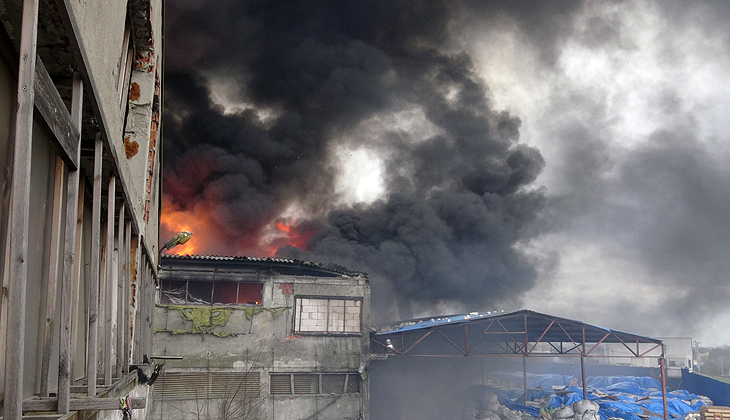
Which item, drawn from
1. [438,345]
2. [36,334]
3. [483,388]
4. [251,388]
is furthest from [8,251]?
[483,388]

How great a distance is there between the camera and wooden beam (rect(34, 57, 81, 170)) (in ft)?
5.65

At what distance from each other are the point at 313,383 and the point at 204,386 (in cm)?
352

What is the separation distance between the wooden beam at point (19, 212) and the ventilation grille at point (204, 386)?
16.5 meters

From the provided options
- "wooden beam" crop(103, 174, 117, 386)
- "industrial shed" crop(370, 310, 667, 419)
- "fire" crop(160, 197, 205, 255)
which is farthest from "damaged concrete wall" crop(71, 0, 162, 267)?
"fire" crop(160, 197, 205, 255)

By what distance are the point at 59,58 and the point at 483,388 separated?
25.1 m

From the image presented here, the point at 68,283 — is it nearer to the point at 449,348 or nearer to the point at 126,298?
the point at 126,298

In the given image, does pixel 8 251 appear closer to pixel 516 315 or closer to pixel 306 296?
pixel 306 296

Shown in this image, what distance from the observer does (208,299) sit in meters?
18.3

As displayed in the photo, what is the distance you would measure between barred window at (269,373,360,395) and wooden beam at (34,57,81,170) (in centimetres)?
1644

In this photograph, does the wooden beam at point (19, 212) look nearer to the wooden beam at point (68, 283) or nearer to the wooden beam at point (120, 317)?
the wooden beam at point (68, 283)

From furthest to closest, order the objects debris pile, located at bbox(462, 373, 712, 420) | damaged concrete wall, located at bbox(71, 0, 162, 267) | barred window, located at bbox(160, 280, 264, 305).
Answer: debris pile, located at bbox(462, 373, 712, 420), barred window, located at bbox(160, 280, 264, 305), damaged concrete wall, located at bbox(71, 0, 162, 267)

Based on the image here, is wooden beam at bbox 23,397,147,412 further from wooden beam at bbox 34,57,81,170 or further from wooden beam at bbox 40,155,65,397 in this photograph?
wooden beam at bbox 34,57,81,170

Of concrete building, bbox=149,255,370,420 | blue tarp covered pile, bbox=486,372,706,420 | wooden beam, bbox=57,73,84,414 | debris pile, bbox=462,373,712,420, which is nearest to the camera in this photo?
wooden beam, bbox=57,73,84,414

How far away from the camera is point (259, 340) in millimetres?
17750
